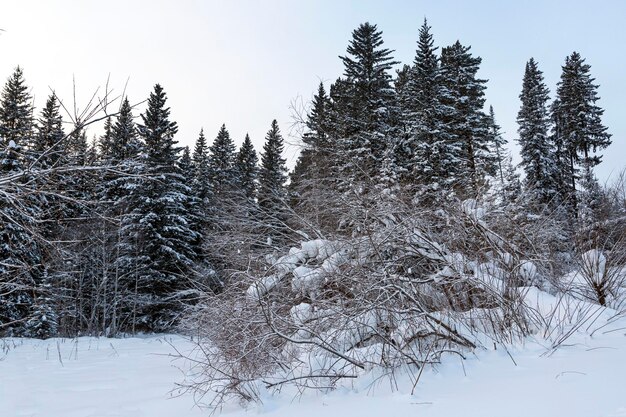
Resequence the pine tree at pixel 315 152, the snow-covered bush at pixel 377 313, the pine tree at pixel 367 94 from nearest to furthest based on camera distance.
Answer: the snow-covered bush at pixel 377 313 → the pine tree at pixel 315 152 → the pine tree at pixel 367 94

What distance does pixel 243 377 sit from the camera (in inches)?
144

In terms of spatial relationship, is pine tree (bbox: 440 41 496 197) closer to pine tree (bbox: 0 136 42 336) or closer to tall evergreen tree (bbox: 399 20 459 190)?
tall evergreen tree (bbox: 399 20 459 190)

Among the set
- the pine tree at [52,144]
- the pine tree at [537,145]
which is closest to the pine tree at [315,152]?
the pine tree at [52,144]

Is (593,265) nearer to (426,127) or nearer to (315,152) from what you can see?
(315,152)

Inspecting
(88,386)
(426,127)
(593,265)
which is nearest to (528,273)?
(593,265)

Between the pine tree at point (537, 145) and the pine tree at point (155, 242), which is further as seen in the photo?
the pine tree at point (537, 145)

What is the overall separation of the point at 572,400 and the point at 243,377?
2521 mm

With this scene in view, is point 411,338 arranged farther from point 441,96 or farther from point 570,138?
point 570,138

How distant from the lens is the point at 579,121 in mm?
30906

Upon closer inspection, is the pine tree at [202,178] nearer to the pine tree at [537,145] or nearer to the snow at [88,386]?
the snow at [88,386]

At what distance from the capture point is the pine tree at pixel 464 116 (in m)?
20.7

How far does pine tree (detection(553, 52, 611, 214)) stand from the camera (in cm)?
3062

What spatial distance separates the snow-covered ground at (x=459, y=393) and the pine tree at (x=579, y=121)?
3154 centimetres

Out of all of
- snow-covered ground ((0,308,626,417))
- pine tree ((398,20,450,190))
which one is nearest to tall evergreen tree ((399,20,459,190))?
pine tree ((398,20,450,190))
